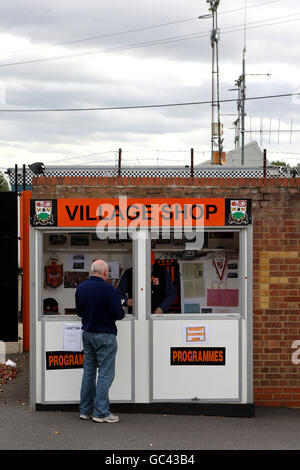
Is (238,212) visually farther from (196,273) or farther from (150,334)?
(150,334)

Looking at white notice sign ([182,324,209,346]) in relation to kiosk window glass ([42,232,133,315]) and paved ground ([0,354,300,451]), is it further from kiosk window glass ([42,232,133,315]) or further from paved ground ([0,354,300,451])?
paved ground ([0,354,300,451])

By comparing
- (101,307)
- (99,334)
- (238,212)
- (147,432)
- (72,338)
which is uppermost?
(238,212)

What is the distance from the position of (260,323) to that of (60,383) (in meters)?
2.38

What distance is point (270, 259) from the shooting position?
7840 millimetres

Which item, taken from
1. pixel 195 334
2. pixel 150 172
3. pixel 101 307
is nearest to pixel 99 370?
pixel 101 307

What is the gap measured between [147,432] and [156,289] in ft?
5.34

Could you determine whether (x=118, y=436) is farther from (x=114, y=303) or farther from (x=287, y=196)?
(x=287, y=196)

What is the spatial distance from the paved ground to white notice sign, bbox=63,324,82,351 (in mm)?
695

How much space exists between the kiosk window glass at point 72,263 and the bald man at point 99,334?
795 mm

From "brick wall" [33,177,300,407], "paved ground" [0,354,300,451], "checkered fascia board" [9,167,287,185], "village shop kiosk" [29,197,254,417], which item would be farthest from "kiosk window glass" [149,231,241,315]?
"checkered fascia board" [9,167,287,185]

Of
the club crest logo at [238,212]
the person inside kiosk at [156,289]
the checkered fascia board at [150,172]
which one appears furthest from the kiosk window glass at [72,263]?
the checkered fascia board at [150,172]

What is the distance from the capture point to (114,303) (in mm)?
6691

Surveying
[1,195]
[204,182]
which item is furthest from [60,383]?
[1,195]

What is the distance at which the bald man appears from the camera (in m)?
6.70
